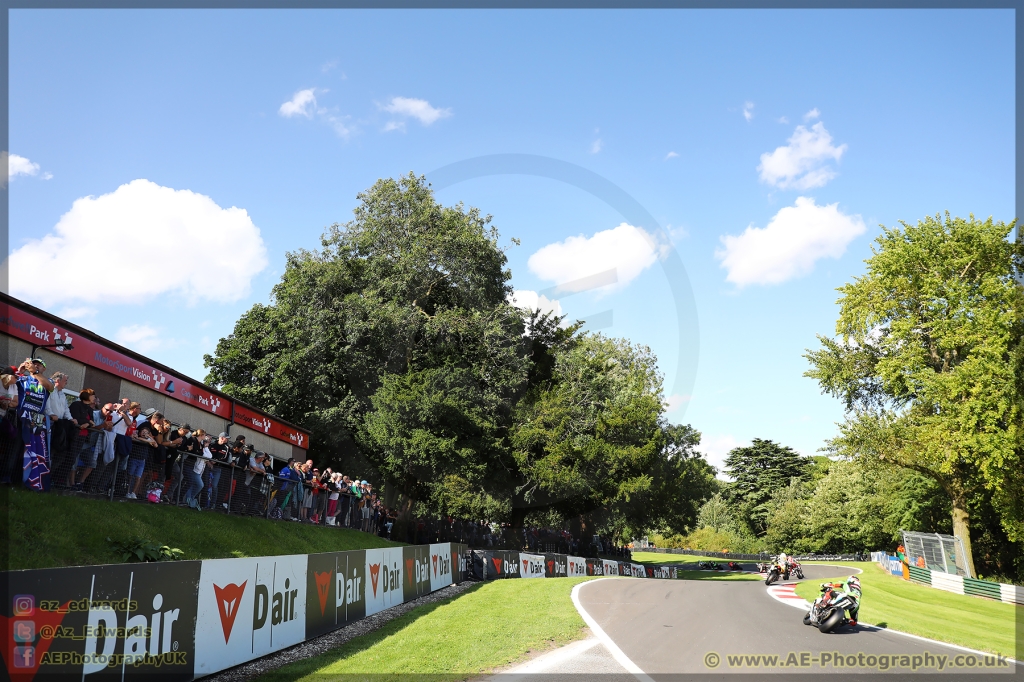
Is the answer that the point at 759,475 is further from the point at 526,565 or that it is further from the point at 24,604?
the point at 24,604

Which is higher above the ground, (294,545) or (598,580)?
(294,545)

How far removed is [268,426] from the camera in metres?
26.6

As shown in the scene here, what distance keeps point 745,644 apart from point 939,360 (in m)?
29.6

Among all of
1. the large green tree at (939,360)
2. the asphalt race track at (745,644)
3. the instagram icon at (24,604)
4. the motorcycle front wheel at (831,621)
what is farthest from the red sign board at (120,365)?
the large green tree at (939,360)

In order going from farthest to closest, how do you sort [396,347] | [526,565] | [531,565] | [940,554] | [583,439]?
[583,439]
[396,347]
[940,554]
[531,565]
[526,565]

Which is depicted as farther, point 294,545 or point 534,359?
point 534,359

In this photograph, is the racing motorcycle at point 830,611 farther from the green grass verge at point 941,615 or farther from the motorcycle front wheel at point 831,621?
the green grass verge at point 941,615

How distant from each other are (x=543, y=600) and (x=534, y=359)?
91.4 feet

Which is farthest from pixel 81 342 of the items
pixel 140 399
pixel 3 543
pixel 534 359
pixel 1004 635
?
pixel 534 359

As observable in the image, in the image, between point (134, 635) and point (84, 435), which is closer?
point (134, 635)

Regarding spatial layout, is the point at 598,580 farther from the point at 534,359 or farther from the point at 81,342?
the point at 534,359

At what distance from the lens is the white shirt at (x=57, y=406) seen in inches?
407

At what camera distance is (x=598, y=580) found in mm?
24844

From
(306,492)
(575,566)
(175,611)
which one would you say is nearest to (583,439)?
(575,566)
